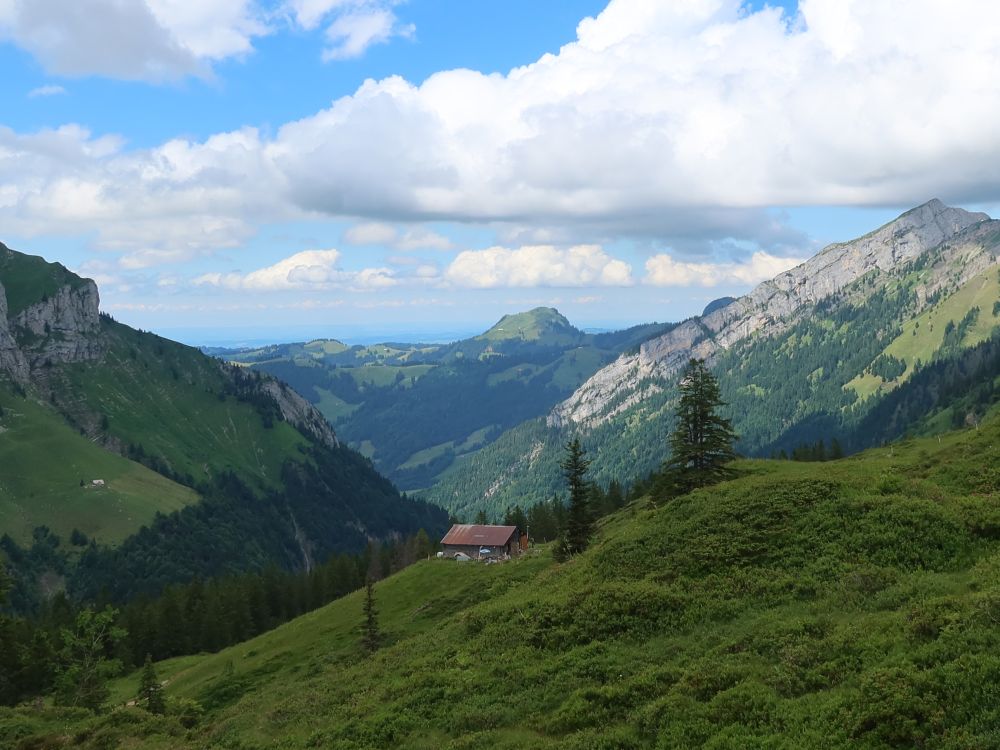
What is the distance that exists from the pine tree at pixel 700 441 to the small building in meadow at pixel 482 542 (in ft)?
146

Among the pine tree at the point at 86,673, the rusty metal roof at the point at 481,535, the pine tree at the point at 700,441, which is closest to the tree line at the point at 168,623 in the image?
the pine tree at the point at 86,673

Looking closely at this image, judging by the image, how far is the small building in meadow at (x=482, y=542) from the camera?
10644 centimetres

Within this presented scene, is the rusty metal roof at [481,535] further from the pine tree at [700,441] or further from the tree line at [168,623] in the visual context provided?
the pine tree at [700,441]

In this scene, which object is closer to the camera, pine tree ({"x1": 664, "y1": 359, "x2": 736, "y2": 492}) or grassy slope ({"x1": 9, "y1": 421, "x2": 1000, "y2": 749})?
grassy slope ({"x1": 9, "y1": 421, "x2": 1000, "y2": 749})

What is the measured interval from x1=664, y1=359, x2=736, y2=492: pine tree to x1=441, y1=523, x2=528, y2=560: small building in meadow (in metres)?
44.4

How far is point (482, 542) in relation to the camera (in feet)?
353

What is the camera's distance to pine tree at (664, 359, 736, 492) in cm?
6644

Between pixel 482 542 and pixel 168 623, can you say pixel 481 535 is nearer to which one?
pixel 482 542

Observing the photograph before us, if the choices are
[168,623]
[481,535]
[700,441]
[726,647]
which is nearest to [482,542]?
[481,535]

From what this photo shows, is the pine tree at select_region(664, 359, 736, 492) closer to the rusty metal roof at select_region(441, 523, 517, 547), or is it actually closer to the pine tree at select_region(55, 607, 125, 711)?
the rusty metal roof at select_region(441, 523, 517, 547)

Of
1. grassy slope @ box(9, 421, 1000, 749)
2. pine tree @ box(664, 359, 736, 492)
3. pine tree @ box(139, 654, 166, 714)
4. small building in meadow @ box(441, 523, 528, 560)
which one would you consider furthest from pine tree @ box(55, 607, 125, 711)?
pine tree @ box(664, 359, 736, 492)

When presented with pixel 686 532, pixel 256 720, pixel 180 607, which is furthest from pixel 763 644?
pixel 180 607

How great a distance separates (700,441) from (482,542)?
162 feet

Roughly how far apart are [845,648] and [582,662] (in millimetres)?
11544
